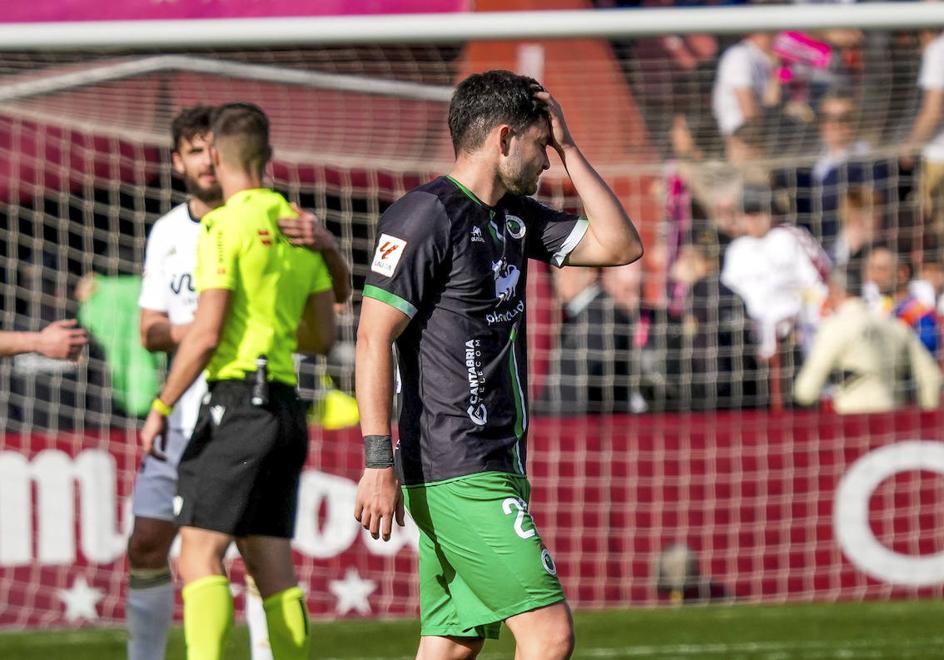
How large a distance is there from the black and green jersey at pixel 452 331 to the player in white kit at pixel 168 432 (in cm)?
185

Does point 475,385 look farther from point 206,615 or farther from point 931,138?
point 931,138

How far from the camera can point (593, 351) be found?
9844mm

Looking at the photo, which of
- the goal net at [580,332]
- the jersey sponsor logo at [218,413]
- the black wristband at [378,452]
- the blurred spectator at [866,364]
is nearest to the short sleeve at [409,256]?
the black wristband at [378,452]

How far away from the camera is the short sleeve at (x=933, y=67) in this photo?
32.6 feet

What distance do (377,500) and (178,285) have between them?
2246mm

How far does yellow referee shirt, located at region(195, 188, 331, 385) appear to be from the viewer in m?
5.33

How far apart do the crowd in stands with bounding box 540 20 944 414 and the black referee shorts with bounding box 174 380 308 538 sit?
14.8 feet

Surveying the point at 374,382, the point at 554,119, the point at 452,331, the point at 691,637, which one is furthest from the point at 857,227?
the point at 374,382

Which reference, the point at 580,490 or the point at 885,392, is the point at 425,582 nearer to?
the point at 580,490

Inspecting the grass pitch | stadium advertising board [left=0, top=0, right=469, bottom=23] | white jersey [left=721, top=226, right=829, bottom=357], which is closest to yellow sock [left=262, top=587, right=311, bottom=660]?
the grass pitch

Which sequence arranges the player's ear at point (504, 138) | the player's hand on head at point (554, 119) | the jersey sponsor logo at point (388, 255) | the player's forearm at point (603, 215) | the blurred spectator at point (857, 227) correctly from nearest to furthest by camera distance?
the jersey sponsor logo at point (388, 255), the player's ear at point (504, 138), the player's hand on head at point (554, 119), the player's forearm at point (603, 215), the blurred spectator at point (857, 227)

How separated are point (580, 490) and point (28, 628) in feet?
11.2

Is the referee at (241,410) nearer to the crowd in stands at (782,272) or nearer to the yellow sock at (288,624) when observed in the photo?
the yellow sock at (288,624)

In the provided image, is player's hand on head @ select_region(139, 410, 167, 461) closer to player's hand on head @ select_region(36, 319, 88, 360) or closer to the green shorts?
player's hand on head @ select_region(36, 319, 88, 360)
